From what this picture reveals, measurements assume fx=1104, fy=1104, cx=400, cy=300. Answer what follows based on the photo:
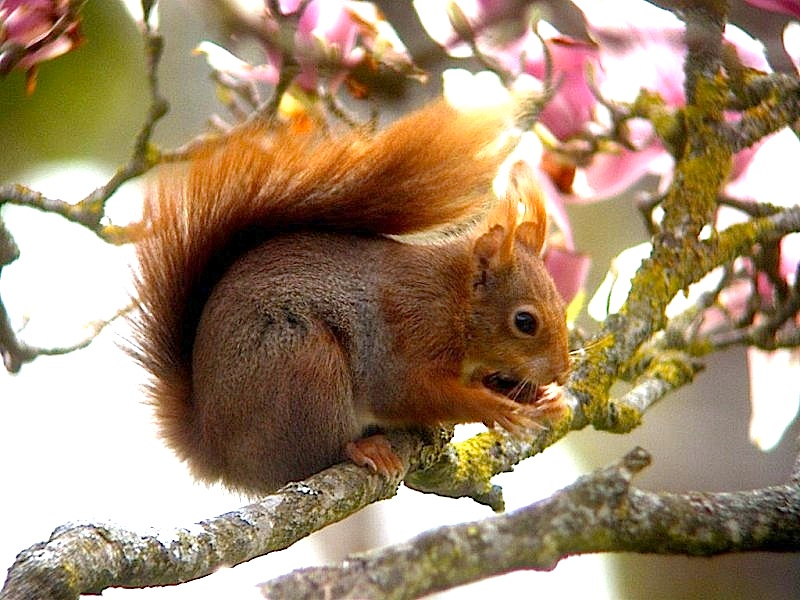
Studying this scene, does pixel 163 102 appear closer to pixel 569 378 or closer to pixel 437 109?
pixel 437 109

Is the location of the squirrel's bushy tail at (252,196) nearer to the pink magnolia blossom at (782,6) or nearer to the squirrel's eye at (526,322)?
the squirrel's eye at (526,322)

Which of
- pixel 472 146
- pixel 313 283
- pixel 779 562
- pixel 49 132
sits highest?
pixel 49 132

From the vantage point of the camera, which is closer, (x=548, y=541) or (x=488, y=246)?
(x=548, y=541)

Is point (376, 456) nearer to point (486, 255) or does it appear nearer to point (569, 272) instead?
point (486, 255)

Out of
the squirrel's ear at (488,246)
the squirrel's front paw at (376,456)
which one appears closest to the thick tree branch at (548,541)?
the squirrel's front paw at (376,456)

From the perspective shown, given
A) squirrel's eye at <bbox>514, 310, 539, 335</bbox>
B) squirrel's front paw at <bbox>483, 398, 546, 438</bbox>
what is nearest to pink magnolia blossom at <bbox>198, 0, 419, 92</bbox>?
squirrel's eye at <bbox>514, 310, 539, 335</bbox>

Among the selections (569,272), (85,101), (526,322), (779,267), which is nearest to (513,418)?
(526,322)

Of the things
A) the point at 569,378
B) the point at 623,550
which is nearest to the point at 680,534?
the point at 623,550
